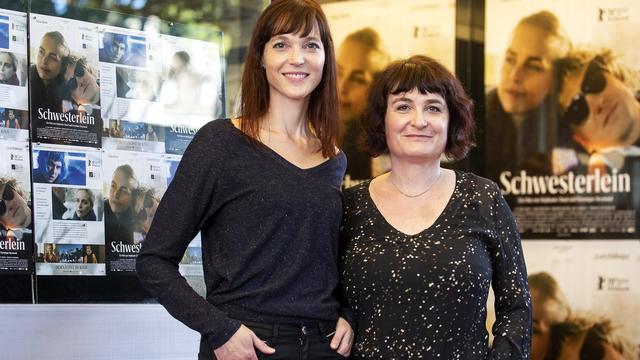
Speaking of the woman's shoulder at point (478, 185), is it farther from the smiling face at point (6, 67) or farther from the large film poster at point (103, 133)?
the smiling face at point (6, 67)

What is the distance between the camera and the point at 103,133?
2756 millimetres

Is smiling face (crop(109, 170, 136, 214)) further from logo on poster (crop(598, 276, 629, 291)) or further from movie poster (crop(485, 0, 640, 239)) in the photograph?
logo on poster (crop(598, 276, 629, 291))

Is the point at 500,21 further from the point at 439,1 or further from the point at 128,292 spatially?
the point at 128,292

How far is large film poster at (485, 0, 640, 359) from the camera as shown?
13.9ft

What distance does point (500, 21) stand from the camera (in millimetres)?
4480

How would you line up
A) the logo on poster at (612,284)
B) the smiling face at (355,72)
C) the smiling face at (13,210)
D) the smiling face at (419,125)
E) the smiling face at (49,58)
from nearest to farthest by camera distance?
the smiling face at (419,125)
the smiling face at (13,210)
the smiling face at (49,58)
the logo on poster at (612,284)
the smiling face at (355,72)

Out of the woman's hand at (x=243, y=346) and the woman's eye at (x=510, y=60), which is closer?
the woman's hand at (x=243, y=346)

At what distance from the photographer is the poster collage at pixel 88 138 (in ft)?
8.39

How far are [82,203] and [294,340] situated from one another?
3.25 ft

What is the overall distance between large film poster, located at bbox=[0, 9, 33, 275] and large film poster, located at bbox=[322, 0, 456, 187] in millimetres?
2374

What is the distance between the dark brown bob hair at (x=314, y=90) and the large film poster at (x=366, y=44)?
248 centimetres

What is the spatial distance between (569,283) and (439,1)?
1.56 metres

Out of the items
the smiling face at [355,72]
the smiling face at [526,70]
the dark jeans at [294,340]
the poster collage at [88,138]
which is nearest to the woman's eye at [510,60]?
the smiling face at [526,70]

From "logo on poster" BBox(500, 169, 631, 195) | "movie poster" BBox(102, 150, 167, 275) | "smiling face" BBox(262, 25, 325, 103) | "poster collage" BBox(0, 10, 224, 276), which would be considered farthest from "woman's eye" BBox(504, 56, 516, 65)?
"smiling face" BBox(262, 25, 325, 103)
